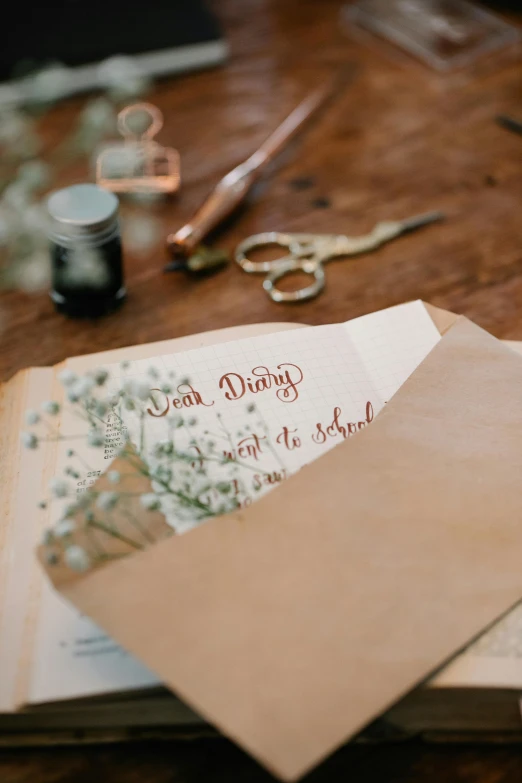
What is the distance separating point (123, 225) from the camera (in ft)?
2.95

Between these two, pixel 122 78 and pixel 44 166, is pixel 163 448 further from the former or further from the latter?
pixel 122 78

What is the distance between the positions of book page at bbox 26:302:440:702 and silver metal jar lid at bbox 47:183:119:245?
13cm

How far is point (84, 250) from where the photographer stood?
0.72 metres

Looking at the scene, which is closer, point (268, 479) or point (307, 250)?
point (268, 479)

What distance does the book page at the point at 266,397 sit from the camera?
1.93 ft

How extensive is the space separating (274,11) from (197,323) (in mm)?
733

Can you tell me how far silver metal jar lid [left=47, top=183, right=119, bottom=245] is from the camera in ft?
2.31

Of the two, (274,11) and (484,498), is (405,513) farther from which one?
(274,11)

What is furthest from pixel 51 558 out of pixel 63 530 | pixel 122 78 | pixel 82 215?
pixel 122 78

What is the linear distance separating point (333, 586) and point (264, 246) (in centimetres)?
48

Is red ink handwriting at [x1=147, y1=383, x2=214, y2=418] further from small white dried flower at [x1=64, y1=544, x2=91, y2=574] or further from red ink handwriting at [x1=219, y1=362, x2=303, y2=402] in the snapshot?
small white dried flower at [x1=64, y1=544, x2=91, y2=574]

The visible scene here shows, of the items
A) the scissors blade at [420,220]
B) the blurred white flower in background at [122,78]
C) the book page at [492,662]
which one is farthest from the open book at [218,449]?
the blurred white flower in background at [122,78]

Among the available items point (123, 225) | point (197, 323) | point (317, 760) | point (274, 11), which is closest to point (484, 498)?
point (317, 760)

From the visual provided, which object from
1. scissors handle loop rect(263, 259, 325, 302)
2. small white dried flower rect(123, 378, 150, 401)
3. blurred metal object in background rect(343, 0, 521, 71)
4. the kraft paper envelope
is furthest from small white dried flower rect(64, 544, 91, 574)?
blurred metal object in background rect(343, 0, 521, 71)
